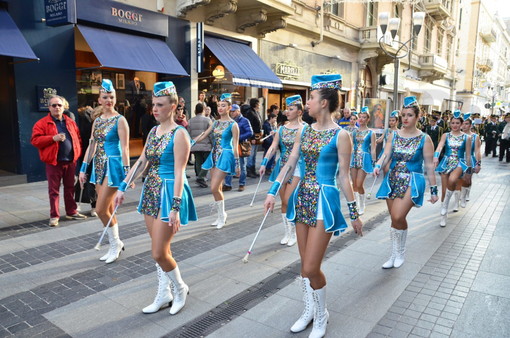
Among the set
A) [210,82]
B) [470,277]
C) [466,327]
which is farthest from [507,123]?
[466,327]

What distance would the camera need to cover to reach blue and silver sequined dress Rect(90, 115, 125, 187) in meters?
4.97

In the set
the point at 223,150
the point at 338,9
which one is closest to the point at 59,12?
the point at 223,150

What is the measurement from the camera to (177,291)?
3.86m

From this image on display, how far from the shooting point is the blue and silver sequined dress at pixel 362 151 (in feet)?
25.5

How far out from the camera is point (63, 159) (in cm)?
679

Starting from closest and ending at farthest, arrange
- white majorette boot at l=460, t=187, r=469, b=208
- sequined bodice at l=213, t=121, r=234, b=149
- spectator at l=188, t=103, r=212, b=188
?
sequined bodice at l=213, t=121, r=234, b=149 → white majorette boot at l=460, t=187, r=469, b=208 → spectator at l=188, t=103, r=212, b=188

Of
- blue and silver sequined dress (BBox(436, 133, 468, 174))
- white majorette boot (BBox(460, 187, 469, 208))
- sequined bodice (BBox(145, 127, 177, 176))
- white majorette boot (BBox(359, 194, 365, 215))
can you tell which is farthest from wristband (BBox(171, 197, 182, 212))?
white majorette boot (BBox(460, 187, 469, 208))

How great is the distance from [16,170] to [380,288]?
30.0 feet

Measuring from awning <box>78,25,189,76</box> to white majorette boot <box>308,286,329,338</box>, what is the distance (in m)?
8.73

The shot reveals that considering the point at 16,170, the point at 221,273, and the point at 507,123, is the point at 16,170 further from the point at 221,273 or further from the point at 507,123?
the point at 507,123

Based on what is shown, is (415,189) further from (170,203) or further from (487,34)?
(487,34)

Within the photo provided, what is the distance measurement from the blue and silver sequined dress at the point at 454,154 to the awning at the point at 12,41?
8.91 metres

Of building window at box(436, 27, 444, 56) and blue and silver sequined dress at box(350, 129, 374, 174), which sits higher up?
building window at box(436, 27, 444, 56)

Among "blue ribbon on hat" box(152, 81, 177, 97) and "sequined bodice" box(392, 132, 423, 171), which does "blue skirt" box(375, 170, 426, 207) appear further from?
"blue ribbon on hat" box(152, 81, 177, 97)
